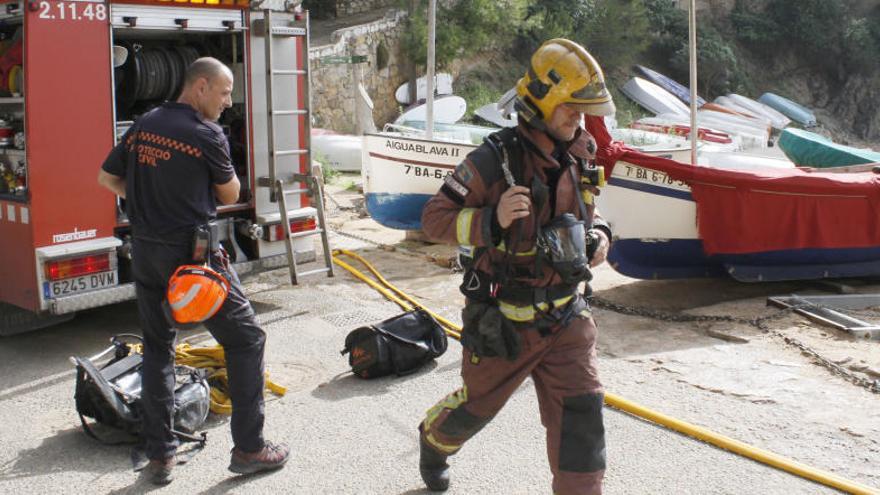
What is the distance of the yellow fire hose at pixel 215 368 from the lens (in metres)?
5.30

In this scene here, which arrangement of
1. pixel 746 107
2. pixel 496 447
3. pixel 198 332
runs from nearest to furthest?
pixel 496 447, pixel 198 332, pixel 746 107

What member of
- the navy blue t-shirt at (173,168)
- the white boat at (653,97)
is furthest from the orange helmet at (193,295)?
the white boat at (653,97)

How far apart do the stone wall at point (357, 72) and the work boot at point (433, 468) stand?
16.8 meters

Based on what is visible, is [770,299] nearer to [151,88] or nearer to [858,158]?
[858,158]

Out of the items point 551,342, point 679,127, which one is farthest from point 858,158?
point 679,127

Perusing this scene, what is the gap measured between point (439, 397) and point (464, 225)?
2328mm

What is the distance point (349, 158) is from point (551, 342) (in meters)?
14.2

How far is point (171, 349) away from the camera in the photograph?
443cm

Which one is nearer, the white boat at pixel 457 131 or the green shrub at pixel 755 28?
the white boat at pixel 457 131

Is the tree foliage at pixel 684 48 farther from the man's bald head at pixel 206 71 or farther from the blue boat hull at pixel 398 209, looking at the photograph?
the man's bald head at pixel 206 71

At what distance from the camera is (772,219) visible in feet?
26.1

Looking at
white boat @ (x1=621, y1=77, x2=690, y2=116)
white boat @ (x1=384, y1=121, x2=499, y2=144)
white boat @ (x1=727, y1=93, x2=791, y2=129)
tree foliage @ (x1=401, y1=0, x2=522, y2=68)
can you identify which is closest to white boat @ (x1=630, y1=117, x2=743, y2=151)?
white boat @ (x1=621, y1=77, x2=690, y2=116)

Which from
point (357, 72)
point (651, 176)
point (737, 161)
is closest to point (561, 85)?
point (651, 176)

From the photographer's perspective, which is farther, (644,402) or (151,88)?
(151,88)
